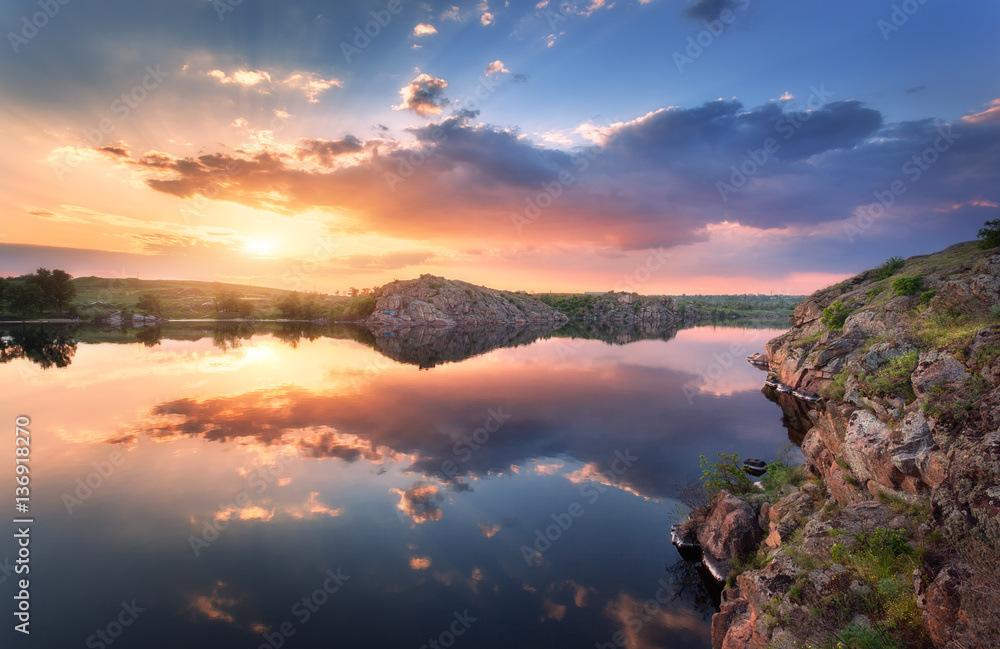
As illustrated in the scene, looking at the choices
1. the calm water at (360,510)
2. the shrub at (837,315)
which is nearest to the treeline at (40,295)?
the calm water at (360,510)

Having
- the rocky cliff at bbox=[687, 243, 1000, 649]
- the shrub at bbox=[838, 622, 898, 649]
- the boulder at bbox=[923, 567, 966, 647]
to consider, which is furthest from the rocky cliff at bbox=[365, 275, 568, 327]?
the boulder at bbox=[923, 567, 966, 647]

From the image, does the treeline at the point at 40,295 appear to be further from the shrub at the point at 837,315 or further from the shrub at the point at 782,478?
the shrub at the point at 837,315

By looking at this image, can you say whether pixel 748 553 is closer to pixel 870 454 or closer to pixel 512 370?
pixel 870 454

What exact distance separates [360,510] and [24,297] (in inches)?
6887

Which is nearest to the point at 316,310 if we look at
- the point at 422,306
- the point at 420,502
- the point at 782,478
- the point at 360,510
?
the point at 422,306

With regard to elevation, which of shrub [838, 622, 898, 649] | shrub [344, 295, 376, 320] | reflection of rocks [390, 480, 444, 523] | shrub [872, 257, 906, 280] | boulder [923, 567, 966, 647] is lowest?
reflection of rocks [390, 480, 444, 523]

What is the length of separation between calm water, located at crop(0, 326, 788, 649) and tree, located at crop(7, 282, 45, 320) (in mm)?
110957

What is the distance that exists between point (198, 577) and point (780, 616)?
20873 millimetres

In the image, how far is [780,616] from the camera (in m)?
10.3

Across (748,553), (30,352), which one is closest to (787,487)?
(748,553)

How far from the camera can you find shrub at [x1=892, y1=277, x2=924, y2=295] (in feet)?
114

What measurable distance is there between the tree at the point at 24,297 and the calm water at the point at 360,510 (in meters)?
111

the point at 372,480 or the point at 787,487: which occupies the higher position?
the point at 787,487

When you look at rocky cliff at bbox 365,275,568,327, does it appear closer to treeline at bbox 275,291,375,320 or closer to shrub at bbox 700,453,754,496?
treeline at bbox 275,291,375,320
